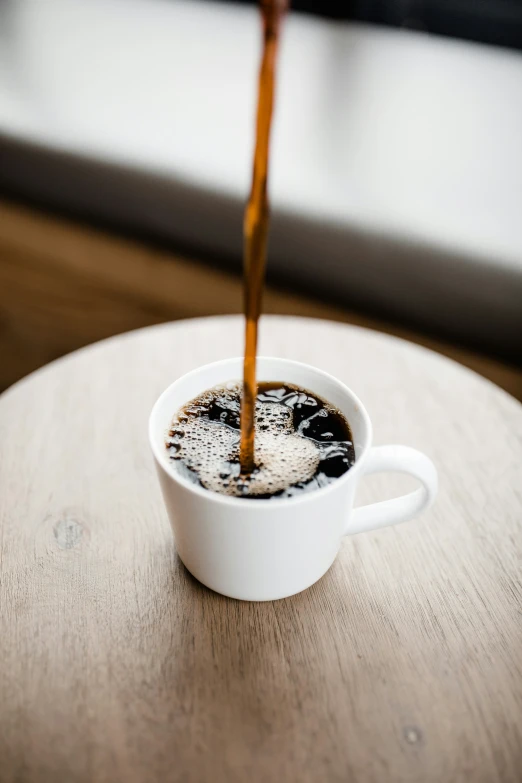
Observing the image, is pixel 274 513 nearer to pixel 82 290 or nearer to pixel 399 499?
pixel 399 499

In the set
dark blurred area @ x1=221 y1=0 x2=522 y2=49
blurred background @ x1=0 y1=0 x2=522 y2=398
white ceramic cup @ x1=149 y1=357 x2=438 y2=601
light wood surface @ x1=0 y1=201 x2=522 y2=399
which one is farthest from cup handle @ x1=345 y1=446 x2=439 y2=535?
dark blurred area @ x1=221 y1=0 x2=522 y2=49

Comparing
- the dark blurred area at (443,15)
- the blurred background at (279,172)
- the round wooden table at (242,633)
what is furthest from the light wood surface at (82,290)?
the dark blurred area at (443,15)

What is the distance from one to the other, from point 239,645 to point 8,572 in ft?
0.66

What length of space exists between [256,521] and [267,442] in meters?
0.09

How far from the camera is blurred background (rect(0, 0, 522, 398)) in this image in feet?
4.37

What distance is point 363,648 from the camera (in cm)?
51

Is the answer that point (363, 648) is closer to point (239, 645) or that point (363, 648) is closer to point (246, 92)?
point (239, 645)

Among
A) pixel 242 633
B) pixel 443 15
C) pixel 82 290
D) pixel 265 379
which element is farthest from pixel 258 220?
pixel 443 15

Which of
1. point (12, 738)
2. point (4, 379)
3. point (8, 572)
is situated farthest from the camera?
point (4, 379)

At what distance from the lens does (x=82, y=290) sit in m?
1.67

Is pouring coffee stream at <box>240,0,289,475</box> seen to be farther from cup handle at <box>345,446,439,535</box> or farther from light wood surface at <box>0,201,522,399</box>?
light wood surface at <box>0,201,522,399</box>

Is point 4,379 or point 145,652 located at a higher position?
point 145,652

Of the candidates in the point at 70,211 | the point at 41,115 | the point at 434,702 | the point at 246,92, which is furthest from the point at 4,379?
the point at 434,702

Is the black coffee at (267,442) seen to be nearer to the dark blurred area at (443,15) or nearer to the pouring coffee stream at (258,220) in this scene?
the pouring coffee stream at (258,220)
